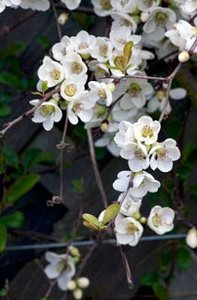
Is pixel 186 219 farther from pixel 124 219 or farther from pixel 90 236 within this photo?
pixel 124 219

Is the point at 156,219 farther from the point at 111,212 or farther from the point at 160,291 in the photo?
the point at 160,291

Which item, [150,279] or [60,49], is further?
[150,279]

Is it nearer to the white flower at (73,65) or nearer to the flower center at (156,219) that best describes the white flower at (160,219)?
the flower center at (156,219)

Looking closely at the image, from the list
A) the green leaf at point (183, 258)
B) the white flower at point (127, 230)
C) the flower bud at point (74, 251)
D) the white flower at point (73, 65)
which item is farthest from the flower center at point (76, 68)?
the green leaf at point (183, 258)

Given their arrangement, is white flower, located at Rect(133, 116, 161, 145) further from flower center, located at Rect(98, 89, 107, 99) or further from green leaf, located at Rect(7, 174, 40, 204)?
green leaf, located at Rect(7, 174, 40, 204)

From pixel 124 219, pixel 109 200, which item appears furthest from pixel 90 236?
pixel 124 219

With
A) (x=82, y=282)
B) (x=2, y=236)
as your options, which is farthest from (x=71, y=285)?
(x=2, y=236)
